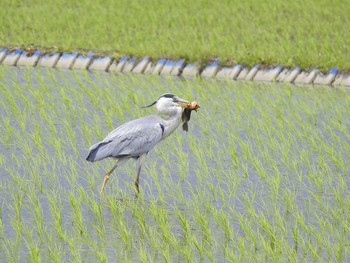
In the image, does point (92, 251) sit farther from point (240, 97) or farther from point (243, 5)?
point (243, 5)

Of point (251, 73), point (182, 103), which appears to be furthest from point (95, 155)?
point (251, 73)

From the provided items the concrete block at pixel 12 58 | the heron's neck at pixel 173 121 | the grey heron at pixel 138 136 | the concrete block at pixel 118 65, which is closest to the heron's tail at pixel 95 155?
the grey heron at pixel 138 136

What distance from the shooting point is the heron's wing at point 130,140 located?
24.8ft

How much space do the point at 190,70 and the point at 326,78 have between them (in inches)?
81.3

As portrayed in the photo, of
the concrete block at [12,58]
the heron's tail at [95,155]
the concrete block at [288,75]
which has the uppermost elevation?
the concrete block at [288,75]

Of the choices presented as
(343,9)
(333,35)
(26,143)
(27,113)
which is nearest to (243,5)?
(343,9)

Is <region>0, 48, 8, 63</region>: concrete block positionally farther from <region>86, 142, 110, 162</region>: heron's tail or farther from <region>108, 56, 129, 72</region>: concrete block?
<region>86, 142, 110, 162</region>: heron's tail

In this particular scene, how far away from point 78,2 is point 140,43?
5.03m

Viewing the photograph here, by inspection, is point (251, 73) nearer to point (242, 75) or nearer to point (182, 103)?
point (242, 75)

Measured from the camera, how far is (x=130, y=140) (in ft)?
25.3

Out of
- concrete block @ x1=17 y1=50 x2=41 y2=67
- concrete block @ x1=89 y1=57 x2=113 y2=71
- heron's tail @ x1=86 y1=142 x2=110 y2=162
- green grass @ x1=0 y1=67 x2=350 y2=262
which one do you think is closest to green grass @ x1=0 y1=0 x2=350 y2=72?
concrete block @ x1=89 y1=57 x2=113 y2=71

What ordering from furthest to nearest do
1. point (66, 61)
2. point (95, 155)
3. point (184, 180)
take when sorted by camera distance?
point (66, 61) → point (184, 180) → point (95, 155)

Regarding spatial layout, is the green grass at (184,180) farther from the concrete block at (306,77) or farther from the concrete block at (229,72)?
the concrete block at (229,72)

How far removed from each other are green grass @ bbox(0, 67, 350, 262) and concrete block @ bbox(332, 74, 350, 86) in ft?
2.64
